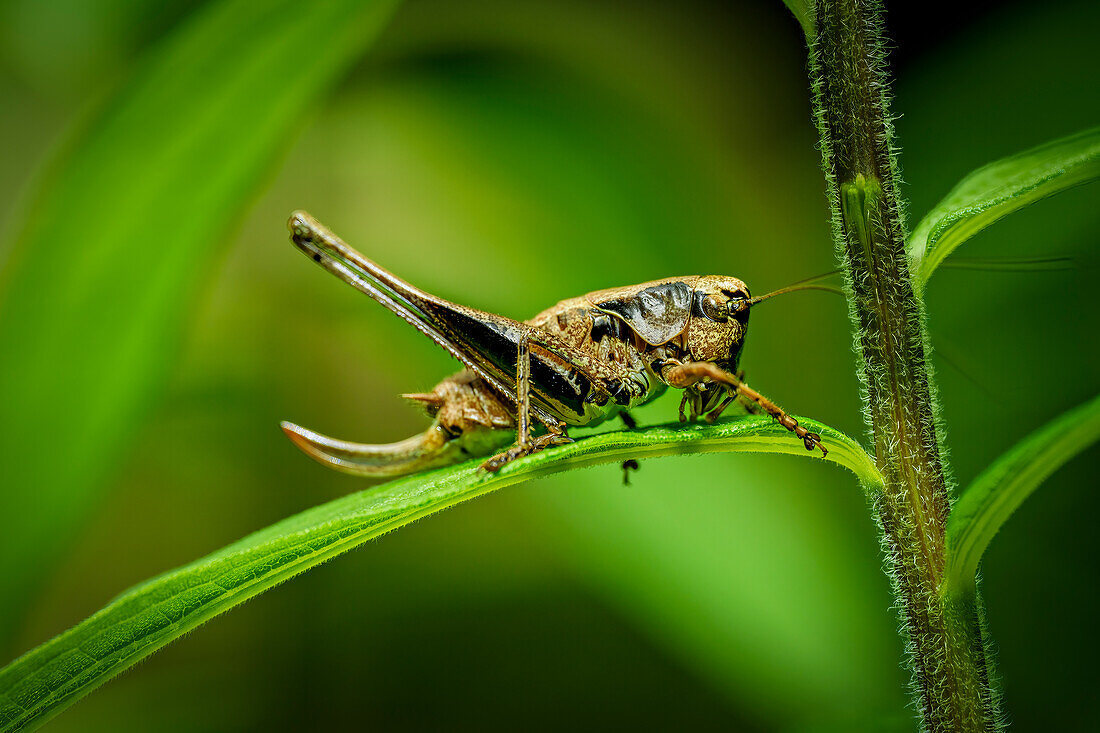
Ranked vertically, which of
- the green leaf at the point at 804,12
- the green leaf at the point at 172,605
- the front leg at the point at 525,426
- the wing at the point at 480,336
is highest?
the green leaf at the point at 804,12

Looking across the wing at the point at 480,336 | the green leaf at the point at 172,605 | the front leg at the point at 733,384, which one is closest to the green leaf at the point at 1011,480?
the front leg at the point at 733,384

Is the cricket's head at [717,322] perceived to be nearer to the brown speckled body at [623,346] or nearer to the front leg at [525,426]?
the brown speckled body at [623,346]

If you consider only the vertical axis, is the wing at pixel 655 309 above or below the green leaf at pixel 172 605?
above

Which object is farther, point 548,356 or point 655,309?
point 655,309

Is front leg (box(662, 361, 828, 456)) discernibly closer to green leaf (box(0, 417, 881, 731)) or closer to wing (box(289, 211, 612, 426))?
wing (box(289, 211, 612, 426))

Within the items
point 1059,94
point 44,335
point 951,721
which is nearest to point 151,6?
point 44,335

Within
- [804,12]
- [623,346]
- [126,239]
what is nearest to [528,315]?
[623,346]

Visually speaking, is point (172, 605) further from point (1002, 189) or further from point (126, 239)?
point (1002, 189)
